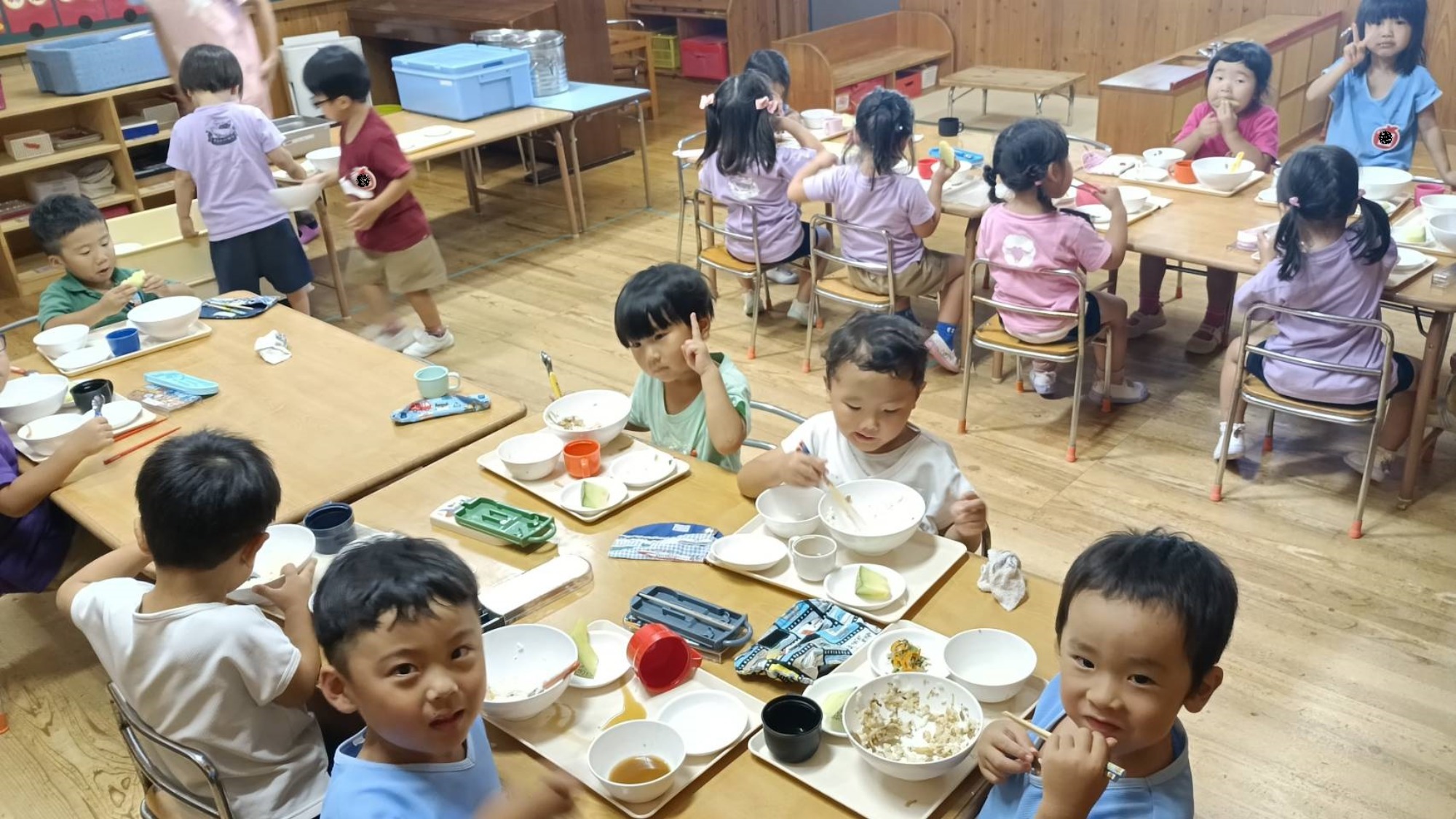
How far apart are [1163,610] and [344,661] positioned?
0.97 m

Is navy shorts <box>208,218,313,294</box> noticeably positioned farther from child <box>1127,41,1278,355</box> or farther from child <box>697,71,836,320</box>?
child <box>1127,41,1278,355</box>

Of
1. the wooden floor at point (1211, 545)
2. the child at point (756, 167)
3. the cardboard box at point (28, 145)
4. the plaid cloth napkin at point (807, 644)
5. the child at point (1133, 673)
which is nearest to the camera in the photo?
the child at point (1133, 673)

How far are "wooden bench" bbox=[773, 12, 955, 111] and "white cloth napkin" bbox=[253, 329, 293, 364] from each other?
14.2 ft

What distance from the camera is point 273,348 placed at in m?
2.93

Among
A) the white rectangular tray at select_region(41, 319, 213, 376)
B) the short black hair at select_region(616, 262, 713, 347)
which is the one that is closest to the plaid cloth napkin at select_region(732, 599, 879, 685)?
the short black hair at select_region(616, 262, 713, 347)

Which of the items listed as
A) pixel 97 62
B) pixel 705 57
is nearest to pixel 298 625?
pixel 97 62

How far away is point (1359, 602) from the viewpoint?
287 cm

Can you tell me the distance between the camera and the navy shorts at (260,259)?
4312mm

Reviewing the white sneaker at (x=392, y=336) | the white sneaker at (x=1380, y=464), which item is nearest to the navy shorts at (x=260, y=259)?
the white sneaker at (x=392, y=336)

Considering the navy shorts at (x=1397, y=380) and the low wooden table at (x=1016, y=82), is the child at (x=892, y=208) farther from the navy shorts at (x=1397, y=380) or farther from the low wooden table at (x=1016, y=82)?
the low wooden table at (x=1016, y=82)

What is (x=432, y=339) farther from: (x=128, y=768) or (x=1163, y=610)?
(x=1163, y=610)

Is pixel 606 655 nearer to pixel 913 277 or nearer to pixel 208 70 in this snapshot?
pixel 913 277

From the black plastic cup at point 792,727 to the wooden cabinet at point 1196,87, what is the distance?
4585 millimetres

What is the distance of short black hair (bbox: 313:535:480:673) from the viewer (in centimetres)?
133
